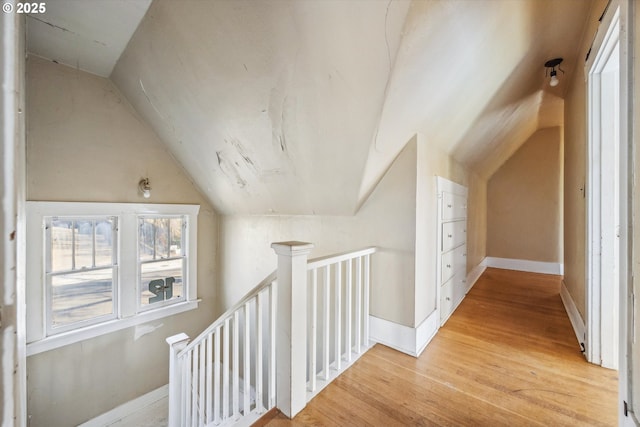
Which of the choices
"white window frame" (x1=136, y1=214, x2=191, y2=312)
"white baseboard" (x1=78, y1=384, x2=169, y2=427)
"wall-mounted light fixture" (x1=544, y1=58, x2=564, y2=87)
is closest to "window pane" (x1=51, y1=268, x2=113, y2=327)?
"white window frame" (x1=136, y1=214, x2=191, y2=312)

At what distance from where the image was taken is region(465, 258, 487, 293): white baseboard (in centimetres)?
389

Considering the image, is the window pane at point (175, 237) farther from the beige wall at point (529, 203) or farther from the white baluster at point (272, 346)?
the beige wall at point (529, 203)

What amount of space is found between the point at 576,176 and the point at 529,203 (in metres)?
2.78

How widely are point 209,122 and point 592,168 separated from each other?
117 inches

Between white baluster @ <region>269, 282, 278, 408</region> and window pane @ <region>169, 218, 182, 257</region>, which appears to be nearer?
white baluster @ <region>269, 282, 278, 408</region>

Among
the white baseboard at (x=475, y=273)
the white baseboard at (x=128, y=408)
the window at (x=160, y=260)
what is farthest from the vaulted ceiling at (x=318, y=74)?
the white baseboard at (x=128, y=408)

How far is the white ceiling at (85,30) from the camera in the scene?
1880 mm

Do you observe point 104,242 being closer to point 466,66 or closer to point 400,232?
point 400,232

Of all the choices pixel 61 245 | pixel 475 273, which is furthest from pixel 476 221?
pixel 61 245

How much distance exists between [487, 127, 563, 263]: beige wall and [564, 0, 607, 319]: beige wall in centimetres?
189

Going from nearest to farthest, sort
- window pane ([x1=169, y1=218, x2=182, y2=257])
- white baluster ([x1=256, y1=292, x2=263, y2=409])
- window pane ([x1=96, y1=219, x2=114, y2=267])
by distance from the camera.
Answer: white baluster ([x1=256, y1=292, x2=263, y2=409]) < window pane ([x1=96, y1=219, x2=114, y2=267]) < window pane ([x1=169, y1=218, x2=182, y2=257])

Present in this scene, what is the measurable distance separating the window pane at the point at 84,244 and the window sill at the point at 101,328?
632 millimetres

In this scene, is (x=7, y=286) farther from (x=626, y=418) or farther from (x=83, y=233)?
(x=83, y=233)

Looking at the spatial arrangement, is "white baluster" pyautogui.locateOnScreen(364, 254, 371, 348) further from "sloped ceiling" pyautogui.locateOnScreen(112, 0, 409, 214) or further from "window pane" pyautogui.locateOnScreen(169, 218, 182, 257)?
"window pane" pyautogui.locateOnScreen(169, 218, 182, 257)
